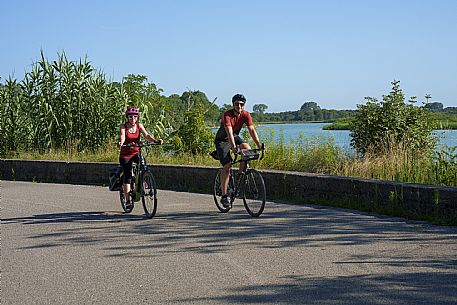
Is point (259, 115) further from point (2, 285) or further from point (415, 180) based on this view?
point (2, 285)

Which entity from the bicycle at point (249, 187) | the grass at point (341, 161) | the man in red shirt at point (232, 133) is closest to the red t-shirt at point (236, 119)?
the man in red shirt at point (232, 133)

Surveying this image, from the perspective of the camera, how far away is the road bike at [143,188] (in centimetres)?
1139

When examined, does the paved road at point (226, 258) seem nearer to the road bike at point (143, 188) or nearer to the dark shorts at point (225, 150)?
the road bike at point (143, 188)

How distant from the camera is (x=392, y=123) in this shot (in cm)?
1798

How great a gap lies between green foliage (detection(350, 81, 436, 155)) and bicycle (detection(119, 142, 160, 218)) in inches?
285

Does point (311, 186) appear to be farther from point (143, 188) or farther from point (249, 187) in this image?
point (143, 188)

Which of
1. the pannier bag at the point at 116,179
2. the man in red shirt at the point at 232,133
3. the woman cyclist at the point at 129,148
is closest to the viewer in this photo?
the man in red shirt at the point at 232,133

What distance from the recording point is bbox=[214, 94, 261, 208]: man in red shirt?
11.6m

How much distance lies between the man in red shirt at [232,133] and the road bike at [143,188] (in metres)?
1.14

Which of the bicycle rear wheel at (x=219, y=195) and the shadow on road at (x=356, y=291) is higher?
the bicycle rear wheel at (x=219, y=195)

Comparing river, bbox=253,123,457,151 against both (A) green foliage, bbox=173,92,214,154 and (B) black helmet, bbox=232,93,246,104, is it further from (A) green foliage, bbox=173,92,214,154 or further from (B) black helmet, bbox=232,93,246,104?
(B) black helmet, bbox=232,93,246,104

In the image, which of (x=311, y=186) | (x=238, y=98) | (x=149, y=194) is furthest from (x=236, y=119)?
(x=311, y=186)

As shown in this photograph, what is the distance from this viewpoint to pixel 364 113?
1844 cm

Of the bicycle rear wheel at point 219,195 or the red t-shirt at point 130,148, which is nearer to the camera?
the bicycle rear wheel at point 219,195
